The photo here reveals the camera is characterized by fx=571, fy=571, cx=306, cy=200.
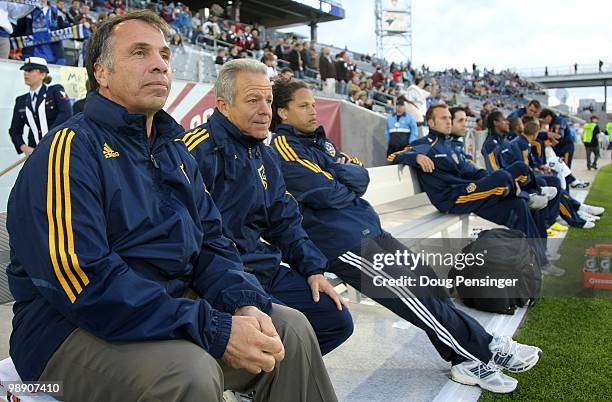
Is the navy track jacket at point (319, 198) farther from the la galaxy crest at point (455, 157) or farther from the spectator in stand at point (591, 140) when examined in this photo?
the spectator in stand at point (591, 140)

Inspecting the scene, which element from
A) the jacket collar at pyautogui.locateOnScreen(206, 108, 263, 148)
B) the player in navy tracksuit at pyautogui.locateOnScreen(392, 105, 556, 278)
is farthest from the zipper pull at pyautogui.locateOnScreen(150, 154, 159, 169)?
the player in navy tracksuit at pyautogui.locateOnScreen(392, 105, 556, 278)

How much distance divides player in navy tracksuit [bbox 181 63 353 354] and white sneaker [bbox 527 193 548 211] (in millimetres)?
3569

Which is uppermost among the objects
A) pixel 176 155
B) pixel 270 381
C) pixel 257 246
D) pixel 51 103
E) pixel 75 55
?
pixel 75 55

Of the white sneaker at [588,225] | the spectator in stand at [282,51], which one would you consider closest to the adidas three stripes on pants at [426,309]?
the white sneaker at [588,225]

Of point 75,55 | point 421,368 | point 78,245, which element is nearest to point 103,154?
point 78,245

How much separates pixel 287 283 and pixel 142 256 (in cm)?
101

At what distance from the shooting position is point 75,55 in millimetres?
9922

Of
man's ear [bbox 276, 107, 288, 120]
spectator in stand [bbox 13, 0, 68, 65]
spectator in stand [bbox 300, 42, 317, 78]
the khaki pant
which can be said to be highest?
spectator in stand [bbox 300, 42, 317, 78]

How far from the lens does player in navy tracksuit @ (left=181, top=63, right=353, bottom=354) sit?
2428mm

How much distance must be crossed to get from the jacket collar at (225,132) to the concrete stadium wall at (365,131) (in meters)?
8.69

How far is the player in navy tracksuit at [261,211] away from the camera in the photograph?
243 centimetres

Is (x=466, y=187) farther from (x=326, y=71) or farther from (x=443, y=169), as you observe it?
Answer: (x=326, y=71)

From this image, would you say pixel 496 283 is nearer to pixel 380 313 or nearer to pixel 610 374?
pixel 380 313

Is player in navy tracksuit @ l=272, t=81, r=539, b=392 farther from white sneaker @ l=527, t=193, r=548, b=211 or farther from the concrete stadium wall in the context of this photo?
the concrete stadium wall
